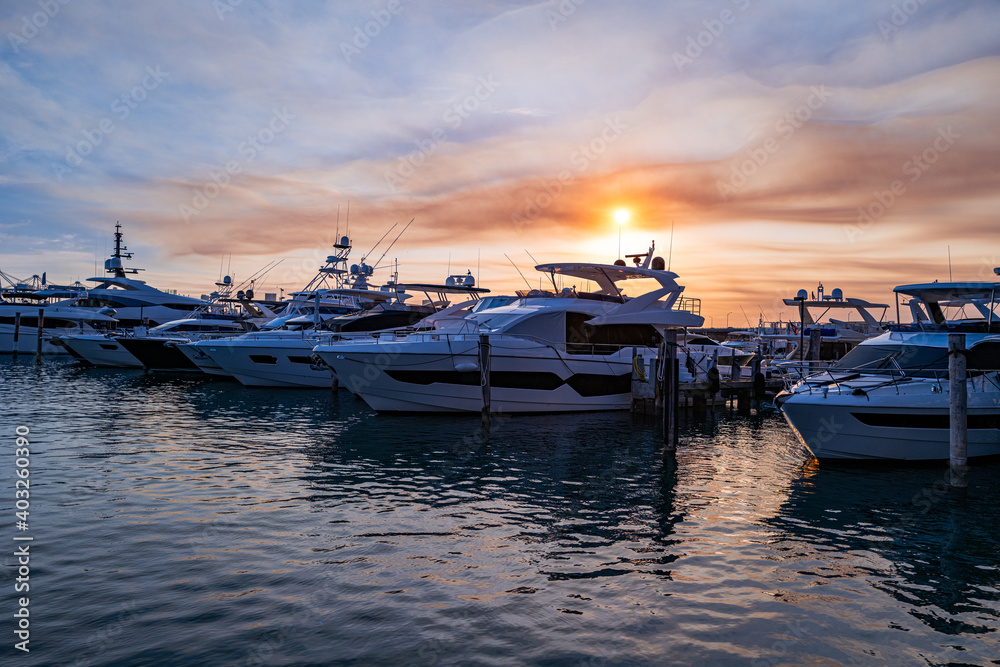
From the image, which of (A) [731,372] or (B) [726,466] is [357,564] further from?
(A) [731,372]

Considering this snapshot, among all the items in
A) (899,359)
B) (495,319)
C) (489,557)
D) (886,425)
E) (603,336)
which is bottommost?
(489,557)

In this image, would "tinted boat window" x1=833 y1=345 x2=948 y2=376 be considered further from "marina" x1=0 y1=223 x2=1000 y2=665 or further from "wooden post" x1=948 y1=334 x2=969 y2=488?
"wooden post" x1=948 y1=334 x2=969 y2=488

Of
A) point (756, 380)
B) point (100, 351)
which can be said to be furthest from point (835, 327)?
point (100, 351)

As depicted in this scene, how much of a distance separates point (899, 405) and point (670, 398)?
4793mm

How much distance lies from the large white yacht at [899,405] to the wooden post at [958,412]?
131cm

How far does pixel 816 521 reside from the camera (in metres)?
10.1

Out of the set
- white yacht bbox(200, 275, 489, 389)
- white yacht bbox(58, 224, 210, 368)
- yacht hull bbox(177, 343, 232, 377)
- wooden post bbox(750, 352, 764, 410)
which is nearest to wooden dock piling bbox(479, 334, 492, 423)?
white yacht bbox(200, 275, 489, 389)

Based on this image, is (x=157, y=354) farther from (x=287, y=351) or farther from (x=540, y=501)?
(x=540, y=501)

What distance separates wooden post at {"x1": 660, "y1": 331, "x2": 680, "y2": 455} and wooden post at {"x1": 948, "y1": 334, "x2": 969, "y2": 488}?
539 cm

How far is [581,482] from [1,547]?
29.0ft

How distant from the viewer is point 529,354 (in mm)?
20578

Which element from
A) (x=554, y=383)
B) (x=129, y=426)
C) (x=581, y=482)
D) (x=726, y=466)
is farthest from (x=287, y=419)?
(x=726, y=466)

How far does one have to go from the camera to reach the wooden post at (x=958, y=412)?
38.9 ft

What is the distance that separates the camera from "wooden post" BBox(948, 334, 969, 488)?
11.9m
